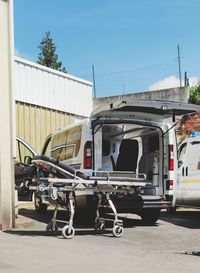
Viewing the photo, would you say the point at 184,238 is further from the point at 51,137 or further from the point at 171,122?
the point at 51,137

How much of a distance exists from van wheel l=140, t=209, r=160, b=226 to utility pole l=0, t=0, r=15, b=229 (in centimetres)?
306

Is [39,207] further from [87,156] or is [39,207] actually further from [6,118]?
[6,118]

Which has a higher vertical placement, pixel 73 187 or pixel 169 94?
pixel 169 94

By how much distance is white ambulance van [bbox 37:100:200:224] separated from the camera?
10.8 meters

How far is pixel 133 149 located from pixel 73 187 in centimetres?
343

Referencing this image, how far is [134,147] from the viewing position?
1291 centimetres

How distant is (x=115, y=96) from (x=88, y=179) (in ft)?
65.1

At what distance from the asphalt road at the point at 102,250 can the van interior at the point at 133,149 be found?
1.34 meters

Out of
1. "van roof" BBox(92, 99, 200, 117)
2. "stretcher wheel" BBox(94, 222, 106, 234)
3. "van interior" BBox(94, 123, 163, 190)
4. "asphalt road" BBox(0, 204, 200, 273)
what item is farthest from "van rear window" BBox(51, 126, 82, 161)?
"stretcher wheel" BBox(94, 222, 106, 234)

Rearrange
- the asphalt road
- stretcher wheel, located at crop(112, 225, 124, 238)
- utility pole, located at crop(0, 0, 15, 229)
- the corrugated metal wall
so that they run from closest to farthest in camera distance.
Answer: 1. the asphalt road
2. stretcher wheel, located at crop(112, 225, 124, 238)
3. utility pole, located at crop(0, 0, 15, 229)
4. the corrugated metal wall

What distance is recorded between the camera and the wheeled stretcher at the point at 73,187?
9656 millimetres

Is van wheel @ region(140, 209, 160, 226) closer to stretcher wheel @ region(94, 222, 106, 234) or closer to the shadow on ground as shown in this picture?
the shadow on ground

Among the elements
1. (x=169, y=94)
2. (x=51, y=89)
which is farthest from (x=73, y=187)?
(x=169, y=94)

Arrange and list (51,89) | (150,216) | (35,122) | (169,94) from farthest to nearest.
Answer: (169,94), (51,89), (35,122), (150,216)
